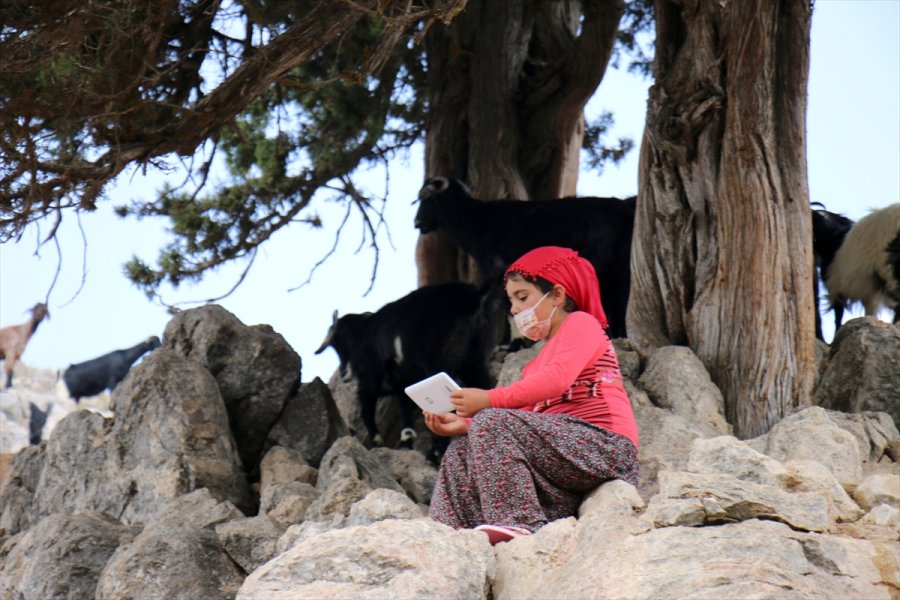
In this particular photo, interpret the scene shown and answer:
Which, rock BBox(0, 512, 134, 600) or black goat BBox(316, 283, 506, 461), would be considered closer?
rock BBox(0, 512, 134, 600)

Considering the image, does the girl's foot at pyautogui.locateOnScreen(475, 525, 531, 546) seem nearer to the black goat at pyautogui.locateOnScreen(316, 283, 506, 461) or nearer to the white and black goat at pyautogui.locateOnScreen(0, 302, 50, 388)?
the black goat at pyautogui.locateOnScreen(316, 283, 506, 461)

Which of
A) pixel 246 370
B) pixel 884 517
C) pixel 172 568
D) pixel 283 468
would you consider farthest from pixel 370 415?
pixel 884 517

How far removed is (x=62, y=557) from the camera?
20.9 feet

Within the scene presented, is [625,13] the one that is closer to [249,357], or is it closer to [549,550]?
[249,357]

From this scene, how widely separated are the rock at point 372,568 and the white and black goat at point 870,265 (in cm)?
584

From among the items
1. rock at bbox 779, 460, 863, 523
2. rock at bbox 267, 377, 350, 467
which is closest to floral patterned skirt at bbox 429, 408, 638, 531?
rock at bbox 779, 460, 863, 523

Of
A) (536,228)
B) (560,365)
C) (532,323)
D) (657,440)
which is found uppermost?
(536,228)

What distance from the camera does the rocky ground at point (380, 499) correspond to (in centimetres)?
360

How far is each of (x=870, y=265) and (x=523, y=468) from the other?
501 centimetres

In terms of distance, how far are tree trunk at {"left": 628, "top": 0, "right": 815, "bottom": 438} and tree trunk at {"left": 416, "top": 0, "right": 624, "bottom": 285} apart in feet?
8.97

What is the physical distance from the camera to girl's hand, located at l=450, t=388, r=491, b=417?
15.8ft

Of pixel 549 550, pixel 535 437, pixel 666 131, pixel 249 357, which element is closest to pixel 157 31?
pixel 249 357

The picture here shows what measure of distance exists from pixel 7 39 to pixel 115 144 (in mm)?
908

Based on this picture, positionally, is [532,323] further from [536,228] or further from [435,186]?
[435,186]
